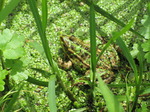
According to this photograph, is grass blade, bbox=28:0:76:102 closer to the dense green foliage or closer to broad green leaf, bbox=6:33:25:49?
the dense green foliage

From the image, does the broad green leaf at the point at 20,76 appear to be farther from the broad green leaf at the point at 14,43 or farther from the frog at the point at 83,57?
the frog at the point at 83,57

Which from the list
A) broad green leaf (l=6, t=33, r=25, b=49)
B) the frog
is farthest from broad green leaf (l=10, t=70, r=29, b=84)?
the frog

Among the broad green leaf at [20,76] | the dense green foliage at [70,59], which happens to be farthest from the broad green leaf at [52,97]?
the broad green leaf at [20,76]

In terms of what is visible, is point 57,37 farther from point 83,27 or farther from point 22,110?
point 22,110

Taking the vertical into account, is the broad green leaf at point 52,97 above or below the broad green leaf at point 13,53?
below

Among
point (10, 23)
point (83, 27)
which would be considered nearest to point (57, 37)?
point (83, 27)

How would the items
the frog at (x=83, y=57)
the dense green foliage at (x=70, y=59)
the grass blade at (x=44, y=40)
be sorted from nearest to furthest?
the grass blade at (x=44, y=40) → the dense green foliage at (x=70, y=59) → the frog at (x=83, y=57)

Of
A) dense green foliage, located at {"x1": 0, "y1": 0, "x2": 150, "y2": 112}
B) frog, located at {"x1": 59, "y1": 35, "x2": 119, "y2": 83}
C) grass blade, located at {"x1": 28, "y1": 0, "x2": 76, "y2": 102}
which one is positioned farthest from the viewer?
frog, located at {"x1": 59, "y1": 35, "x2": 119, "y2": 83}

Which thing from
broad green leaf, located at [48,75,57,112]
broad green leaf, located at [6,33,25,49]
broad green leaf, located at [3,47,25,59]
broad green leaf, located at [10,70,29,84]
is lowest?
broad green leaf, located at [48,75,57,112]
